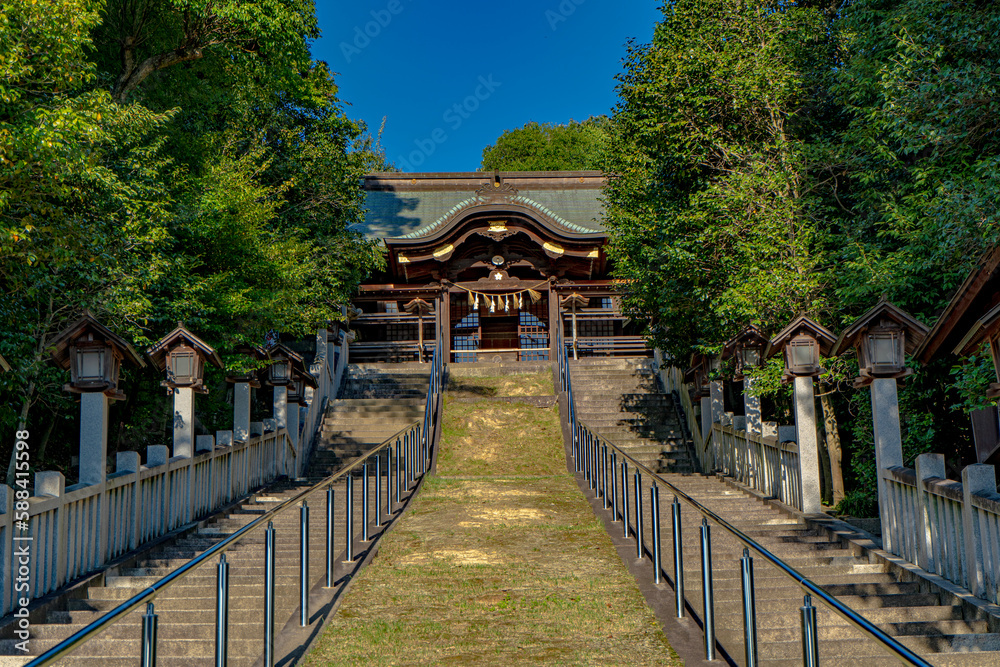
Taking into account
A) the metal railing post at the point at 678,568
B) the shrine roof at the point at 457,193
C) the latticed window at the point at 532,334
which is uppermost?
the shrine roof at the point at 457,193

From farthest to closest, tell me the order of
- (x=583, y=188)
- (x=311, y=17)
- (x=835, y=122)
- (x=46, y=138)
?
1. (x=583, y=188)
2. (x=311, y=17)
3. (x=835, y=122)
4. (x=46, y=138)

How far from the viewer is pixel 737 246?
31.3 feet

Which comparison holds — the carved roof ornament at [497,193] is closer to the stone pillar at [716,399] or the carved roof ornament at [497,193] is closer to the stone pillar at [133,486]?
the stone pillar at [716,399]

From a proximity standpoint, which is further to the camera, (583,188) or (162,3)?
(583,188)

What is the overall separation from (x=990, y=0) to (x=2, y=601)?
9.94 metres

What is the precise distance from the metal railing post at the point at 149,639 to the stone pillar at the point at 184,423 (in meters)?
5.85

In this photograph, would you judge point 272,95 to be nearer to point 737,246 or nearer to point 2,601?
point 737,246

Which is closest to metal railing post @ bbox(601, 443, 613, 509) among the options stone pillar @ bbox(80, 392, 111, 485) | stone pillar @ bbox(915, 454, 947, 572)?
stone pillar @ bbox(915, 454, 947, 572)

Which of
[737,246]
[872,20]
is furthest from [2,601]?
[872,20]

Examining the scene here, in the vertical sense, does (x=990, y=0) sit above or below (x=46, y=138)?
above

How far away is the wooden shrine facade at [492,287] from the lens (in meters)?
21.0

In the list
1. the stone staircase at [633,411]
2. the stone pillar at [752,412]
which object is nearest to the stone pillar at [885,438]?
the stone pillar at [752,412]

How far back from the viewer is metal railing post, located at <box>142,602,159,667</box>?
9.31 feet

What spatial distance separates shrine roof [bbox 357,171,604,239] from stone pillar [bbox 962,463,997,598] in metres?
19.5
